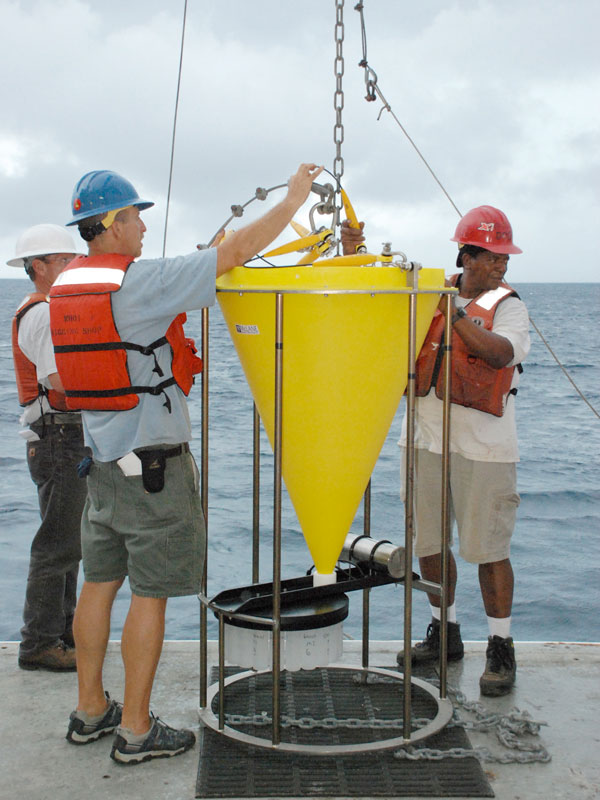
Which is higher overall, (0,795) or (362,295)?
(362,295)

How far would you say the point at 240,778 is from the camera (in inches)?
107

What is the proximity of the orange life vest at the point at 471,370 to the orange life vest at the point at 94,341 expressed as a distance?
1.07m

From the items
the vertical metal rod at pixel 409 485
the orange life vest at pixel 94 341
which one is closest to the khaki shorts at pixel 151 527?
the orange life vest at pixel 94 341

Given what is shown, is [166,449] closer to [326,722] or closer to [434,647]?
[326,722]

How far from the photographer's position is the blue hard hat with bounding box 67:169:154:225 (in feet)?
9.10

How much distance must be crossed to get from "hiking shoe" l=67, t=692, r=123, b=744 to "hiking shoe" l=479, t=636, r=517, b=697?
1327 mm

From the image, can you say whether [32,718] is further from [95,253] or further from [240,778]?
[95,253]

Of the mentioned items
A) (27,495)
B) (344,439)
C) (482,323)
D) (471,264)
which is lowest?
(27,495)

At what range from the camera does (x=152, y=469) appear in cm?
274

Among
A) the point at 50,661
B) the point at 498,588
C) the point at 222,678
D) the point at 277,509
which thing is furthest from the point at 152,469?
the point at 498,588

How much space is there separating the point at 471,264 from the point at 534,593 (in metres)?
3.77

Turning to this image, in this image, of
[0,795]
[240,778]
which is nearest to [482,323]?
[240,778]

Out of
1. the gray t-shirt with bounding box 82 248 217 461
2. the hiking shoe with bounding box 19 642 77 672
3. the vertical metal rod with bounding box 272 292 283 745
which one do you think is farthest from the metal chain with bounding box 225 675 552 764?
the gray t-shirt with bounding box 82 248 217 461

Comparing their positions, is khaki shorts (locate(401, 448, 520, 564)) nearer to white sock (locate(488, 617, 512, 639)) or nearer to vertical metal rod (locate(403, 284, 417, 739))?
white sock (locate(488, 617, 512, 639))
